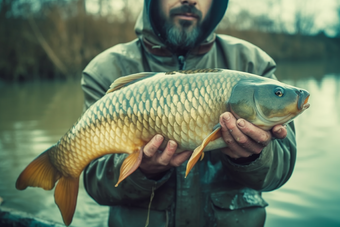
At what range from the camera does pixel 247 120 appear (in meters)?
0.84

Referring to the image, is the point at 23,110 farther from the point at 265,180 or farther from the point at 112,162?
the point at 265,180

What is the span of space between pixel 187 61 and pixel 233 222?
672 mm

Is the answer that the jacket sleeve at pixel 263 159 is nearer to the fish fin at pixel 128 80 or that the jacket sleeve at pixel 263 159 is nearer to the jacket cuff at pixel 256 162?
the jacket cuff at pixel 256 162

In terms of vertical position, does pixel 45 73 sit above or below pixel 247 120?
below

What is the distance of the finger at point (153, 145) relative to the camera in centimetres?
89

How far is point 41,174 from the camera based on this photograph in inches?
41.6

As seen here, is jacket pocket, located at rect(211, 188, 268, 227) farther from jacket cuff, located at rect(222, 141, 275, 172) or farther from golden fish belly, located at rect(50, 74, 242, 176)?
golden fish belly, located at rect(50, 74, 242, 176)

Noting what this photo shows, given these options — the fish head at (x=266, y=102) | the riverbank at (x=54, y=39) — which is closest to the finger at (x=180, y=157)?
the fish head at (x=266, y=102)

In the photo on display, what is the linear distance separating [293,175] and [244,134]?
1695 mm

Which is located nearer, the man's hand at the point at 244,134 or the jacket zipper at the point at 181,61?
the man's hand at the point at 244,134

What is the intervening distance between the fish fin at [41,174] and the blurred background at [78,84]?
2.01ft

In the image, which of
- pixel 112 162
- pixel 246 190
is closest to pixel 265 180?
pixel 246 190

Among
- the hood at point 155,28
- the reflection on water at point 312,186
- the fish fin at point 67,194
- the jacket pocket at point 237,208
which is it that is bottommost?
the reflection on water at point 312,186

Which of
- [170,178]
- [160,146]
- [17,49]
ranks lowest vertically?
[17,49]
